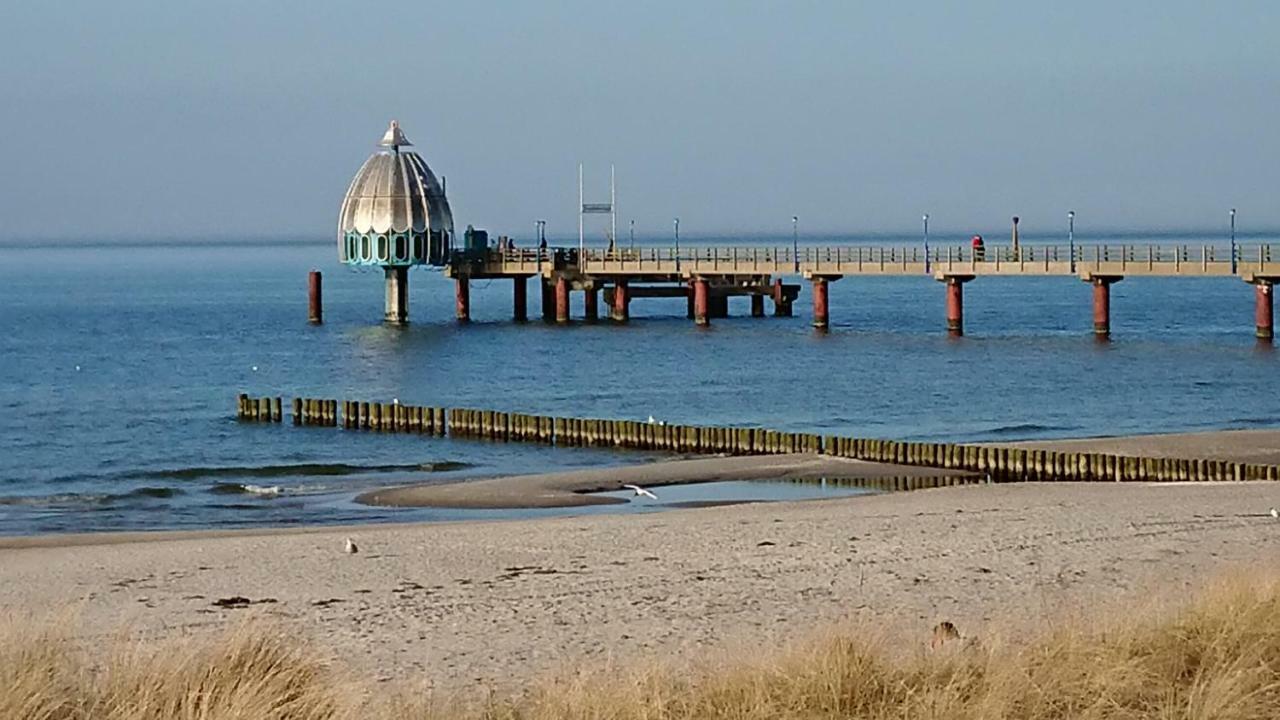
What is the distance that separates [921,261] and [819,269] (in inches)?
165

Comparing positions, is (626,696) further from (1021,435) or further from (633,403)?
(633,403)

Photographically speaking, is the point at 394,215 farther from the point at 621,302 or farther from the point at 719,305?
the point at 719,305

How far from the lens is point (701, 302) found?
8344 centimetres

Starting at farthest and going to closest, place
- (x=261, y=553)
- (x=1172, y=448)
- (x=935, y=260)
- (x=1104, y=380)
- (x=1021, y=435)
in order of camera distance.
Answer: (x=935, y=260) → (x=1104, y=380) → (x=1021, y=435) → (x=1172, y=448) → (x=261, y=553)

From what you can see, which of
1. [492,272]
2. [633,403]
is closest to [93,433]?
[633,403]

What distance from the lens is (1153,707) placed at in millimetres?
9938

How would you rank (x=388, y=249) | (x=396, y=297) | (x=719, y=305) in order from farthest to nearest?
(x=719, y=305) < (x=396, y=297) < (x=388, y=249)

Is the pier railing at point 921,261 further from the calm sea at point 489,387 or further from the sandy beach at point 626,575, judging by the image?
the sandy beach at point 626,575

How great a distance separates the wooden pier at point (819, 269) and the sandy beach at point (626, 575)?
41.7m

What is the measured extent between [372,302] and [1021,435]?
91334mm

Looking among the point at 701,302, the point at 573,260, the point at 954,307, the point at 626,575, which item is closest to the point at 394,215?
the point at 573,260

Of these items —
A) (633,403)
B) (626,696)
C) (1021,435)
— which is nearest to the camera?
(626,696)

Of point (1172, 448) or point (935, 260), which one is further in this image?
point (935, 260)

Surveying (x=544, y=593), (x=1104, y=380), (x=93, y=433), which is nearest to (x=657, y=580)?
(x=544, y=593)
